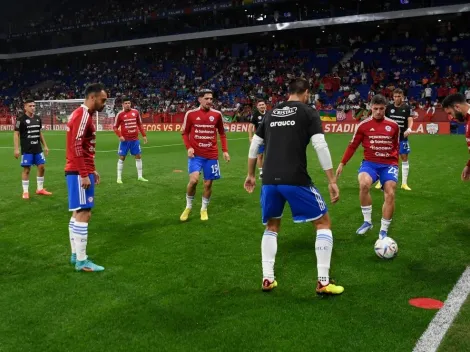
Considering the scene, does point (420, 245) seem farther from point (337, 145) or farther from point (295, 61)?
point (295, 61)

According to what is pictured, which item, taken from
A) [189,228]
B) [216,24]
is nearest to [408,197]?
[189,228]

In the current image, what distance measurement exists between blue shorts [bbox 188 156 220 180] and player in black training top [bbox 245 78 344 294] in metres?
3.78

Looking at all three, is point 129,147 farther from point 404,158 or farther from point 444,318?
point 444,318

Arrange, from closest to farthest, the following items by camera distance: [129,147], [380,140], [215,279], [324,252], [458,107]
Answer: [324,252] → [215,279] → [458,107] → [380,140] → [129,147]

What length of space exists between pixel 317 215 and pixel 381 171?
115 inches

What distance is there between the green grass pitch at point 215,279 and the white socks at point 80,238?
27cm

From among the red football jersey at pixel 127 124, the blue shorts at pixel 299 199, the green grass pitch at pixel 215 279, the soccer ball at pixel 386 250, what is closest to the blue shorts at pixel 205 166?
the green grass pitch at pixel 215 279

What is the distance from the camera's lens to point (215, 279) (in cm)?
592

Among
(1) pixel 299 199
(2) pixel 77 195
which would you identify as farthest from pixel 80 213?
(1) pixel 299 199

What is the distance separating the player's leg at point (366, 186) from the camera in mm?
7648

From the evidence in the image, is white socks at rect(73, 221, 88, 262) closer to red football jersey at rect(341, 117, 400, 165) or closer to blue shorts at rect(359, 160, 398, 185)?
red football jersey at rect(341, 117, 400, 165)

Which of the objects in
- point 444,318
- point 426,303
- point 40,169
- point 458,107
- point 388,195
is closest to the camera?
point 444,318

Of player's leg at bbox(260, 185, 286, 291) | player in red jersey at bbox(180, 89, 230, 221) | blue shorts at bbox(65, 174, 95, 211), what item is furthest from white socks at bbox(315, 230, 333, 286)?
player in red jersey at bbox(180, 89, 230, 221)

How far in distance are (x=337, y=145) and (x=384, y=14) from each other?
2192cm
